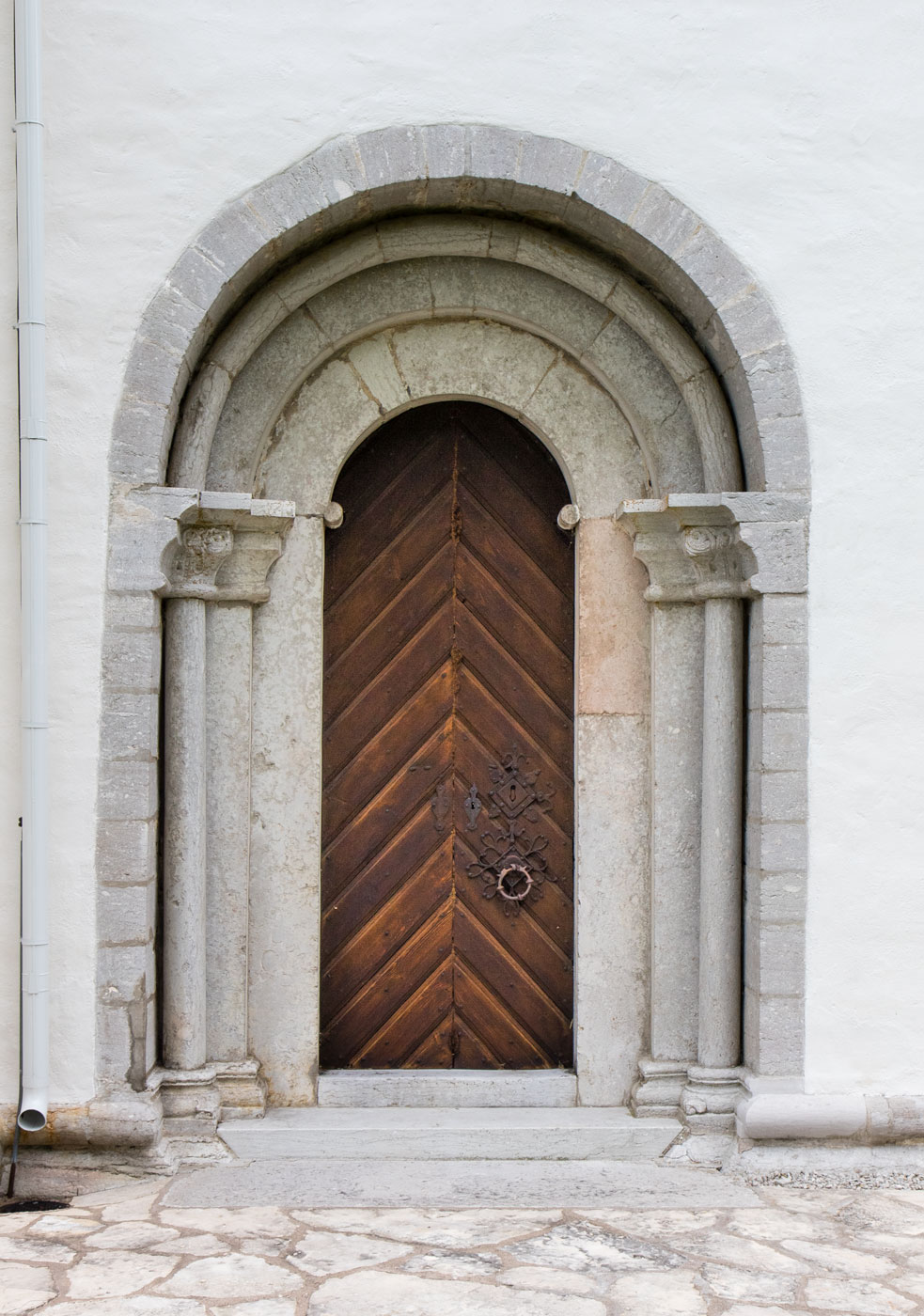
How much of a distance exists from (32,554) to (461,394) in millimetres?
1494

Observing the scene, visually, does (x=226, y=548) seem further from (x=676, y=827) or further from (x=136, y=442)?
(x=676, y=827)

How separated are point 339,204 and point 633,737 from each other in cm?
194

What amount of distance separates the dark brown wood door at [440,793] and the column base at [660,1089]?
0.98 feet

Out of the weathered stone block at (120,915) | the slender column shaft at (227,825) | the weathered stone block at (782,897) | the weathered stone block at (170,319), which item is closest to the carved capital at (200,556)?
the slender column shaft at (227,825)

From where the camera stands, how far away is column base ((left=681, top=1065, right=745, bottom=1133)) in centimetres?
397

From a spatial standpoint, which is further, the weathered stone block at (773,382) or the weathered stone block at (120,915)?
the weathered stone block at (773,382)

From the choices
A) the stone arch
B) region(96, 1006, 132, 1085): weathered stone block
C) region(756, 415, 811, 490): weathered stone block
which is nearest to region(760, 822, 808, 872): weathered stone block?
the stone arch

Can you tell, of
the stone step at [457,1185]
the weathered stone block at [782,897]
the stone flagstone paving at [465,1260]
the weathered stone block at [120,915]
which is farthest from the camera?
the weathered stone block at [782,897]

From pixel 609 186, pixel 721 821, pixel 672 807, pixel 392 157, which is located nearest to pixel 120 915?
pixel 672 807

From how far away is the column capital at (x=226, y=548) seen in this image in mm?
3928

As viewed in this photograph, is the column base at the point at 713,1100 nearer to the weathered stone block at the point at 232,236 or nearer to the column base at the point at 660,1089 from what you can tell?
the column base at the point at 660,1089

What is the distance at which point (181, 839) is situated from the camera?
12.9ft

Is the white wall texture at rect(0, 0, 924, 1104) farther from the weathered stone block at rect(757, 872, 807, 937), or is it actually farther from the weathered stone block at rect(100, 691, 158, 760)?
the weathered stone block at rect(100, 691, 158, 760)

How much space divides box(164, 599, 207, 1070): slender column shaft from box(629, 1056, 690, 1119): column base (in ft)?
4.68
